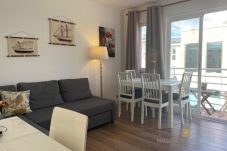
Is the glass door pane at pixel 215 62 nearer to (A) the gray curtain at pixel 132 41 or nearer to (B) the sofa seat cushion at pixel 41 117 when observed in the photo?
(A) the gray curtain at pixel 132 41

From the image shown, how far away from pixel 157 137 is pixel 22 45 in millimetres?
2714

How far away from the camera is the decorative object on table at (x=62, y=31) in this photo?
3391 mm

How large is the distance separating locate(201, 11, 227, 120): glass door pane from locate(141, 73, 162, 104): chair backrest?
124 cm

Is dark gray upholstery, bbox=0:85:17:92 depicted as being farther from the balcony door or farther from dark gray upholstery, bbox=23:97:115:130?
the balcony door

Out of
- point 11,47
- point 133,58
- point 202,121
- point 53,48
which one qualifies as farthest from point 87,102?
point 202,121

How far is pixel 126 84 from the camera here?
373cm

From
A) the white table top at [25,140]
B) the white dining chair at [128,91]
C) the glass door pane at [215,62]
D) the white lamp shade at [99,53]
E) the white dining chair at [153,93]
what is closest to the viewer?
the white table top at [25,140]

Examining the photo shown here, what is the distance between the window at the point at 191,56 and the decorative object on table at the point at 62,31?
2453 millimetres

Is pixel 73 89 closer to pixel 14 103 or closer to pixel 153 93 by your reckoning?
pixel 14 103

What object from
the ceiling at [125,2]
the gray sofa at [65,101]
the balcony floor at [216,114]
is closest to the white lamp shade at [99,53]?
the gray sofa at [65,101]

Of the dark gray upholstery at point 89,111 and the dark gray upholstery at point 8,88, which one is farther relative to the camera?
the dark gray upholstery at point 8,88

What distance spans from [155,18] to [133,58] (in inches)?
43.1

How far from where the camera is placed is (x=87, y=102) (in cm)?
328

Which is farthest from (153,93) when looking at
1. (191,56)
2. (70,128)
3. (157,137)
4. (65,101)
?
(70,128)
